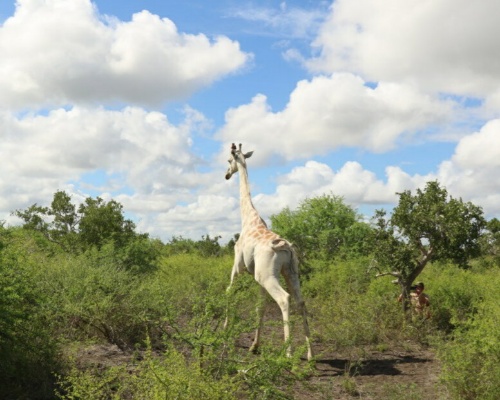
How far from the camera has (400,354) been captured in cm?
969

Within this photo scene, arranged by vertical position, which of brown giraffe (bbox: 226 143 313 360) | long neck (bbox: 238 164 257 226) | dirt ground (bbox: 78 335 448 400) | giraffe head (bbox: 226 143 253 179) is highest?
giraffe head (bbox: 226 143 253 179)

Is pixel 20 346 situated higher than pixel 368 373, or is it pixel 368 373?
pixel 20 346

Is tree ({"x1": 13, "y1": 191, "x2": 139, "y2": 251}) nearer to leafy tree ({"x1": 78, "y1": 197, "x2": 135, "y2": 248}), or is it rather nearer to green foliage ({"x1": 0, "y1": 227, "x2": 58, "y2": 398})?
leafy tree ({"x1": 78, "y1": 197, "x2": 135, "y2": 248})

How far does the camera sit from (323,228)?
2003 cm

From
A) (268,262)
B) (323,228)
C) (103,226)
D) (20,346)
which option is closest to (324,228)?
(323,228)

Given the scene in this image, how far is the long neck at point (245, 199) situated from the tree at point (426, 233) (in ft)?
9.34

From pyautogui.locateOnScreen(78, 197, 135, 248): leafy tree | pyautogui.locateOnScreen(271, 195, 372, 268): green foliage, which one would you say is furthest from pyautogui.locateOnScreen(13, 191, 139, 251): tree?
pyautogui.locateOnScreen(271, 195, 372, 268): green foliage

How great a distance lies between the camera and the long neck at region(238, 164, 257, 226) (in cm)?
1060

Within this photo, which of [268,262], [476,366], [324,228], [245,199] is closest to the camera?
[476,366]

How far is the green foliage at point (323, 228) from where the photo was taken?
61.6ft

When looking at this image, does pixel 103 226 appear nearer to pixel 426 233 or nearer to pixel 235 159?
pixel 235 159

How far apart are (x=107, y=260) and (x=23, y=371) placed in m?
6.42

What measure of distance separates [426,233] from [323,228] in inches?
336

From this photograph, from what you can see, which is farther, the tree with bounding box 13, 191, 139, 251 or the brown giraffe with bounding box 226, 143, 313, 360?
the tree with bounding box 13, 191, 139, 251
